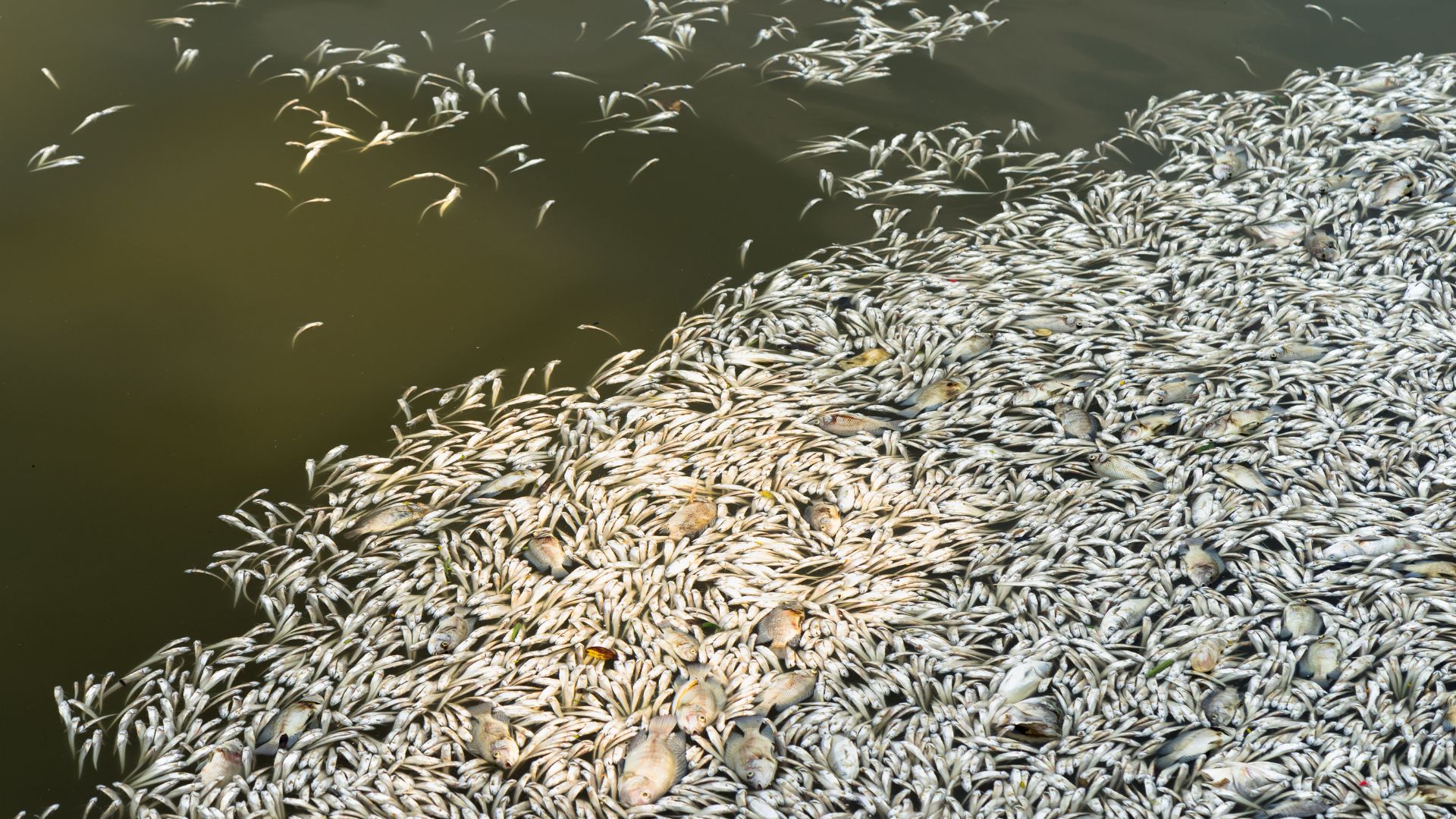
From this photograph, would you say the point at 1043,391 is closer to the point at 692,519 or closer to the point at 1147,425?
the point at 1147,425

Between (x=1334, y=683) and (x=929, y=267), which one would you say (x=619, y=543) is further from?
(x=1334, y=683)

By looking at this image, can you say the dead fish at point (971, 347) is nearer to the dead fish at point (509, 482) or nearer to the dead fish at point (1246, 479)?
the dead fish at point (1246, 479)

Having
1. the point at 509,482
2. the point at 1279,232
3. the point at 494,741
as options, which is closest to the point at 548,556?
the point at 509,482

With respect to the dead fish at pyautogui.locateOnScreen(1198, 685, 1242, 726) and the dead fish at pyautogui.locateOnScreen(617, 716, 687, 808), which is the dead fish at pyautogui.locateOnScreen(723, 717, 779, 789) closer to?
the dead fish at pyautogui.locateOnScreen(617, 716, 687, 808)

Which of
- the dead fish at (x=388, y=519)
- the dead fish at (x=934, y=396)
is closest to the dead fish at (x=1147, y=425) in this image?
the dead fish at (x=934, y=396)

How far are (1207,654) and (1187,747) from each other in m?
0.36

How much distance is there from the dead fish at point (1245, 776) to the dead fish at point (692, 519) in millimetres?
1785

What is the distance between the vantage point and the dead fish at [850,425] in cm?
453

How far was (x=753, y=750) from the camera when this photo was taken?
11.6 ft

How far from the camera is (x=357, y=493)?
4301 mm

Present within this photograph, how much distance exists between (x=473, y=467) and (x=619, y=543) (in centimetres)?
69

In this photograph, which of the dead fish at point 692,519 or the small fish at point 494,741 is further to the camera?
the dead fish at point 692,519

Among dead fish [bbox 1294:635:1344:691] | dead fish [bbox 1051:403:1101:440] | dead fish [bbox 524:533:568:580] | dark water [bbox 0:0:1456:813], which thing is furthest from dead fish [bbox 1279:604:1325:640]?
dark water [bbox 0:0:1456:813]

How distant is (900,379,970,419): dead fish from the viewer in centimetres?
464
